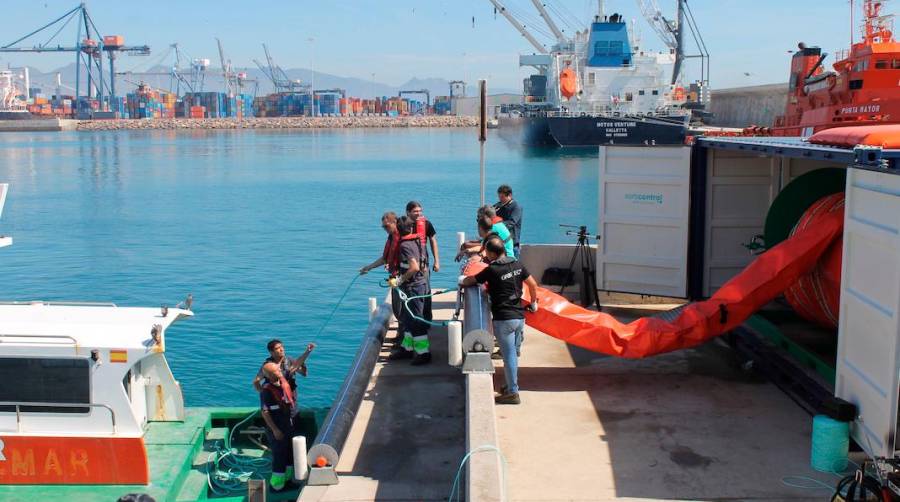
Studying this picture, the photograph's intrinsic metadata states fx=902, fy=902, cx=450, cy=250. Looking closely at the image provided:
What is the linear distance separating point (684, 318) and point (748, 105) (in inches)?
3604

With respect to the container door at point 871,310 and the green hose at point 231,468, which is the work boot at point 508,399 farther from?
the green hose at point 231,468

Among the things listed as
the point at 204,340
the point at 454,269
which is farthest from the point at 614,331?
the point at 454,269

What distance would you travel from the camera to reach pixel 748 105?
310 ft

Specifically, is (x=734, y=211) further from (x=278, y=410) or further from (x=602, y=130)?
(x=602, y=130)

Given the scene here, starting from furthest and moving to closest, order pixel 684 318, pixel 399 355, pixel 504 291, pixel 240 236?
pixel 240 236, pixel 399 355, pixel 684 318, pixel 504 291

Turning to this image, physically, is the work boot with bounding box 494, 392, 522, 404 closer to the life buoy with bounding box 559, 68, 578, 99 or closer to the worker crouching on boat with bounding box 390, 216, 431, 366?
the worker crouching on boat with bounding box 390, 216, 431, 366

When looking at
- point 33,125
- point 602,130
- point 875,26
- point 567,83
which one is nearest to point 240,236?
point 875,26

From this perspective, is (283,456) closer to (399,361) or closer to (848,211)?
(399,361)

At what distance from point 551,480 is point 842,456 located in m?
2.16

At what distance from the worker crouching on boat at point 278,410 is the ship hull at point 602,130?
6410cm

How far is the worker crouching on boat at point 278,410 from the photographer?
360 inches

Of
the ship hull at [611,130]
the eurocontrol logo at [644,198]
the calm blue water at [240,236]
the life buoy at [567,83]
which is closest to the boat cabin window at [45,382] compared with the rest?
the eurocontrol logo at [644,198]

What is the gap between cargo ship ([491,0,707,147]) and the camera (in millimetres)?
76625

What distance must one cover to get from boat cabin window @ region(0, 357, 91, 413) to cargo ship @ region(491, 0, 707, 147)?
67967mm
